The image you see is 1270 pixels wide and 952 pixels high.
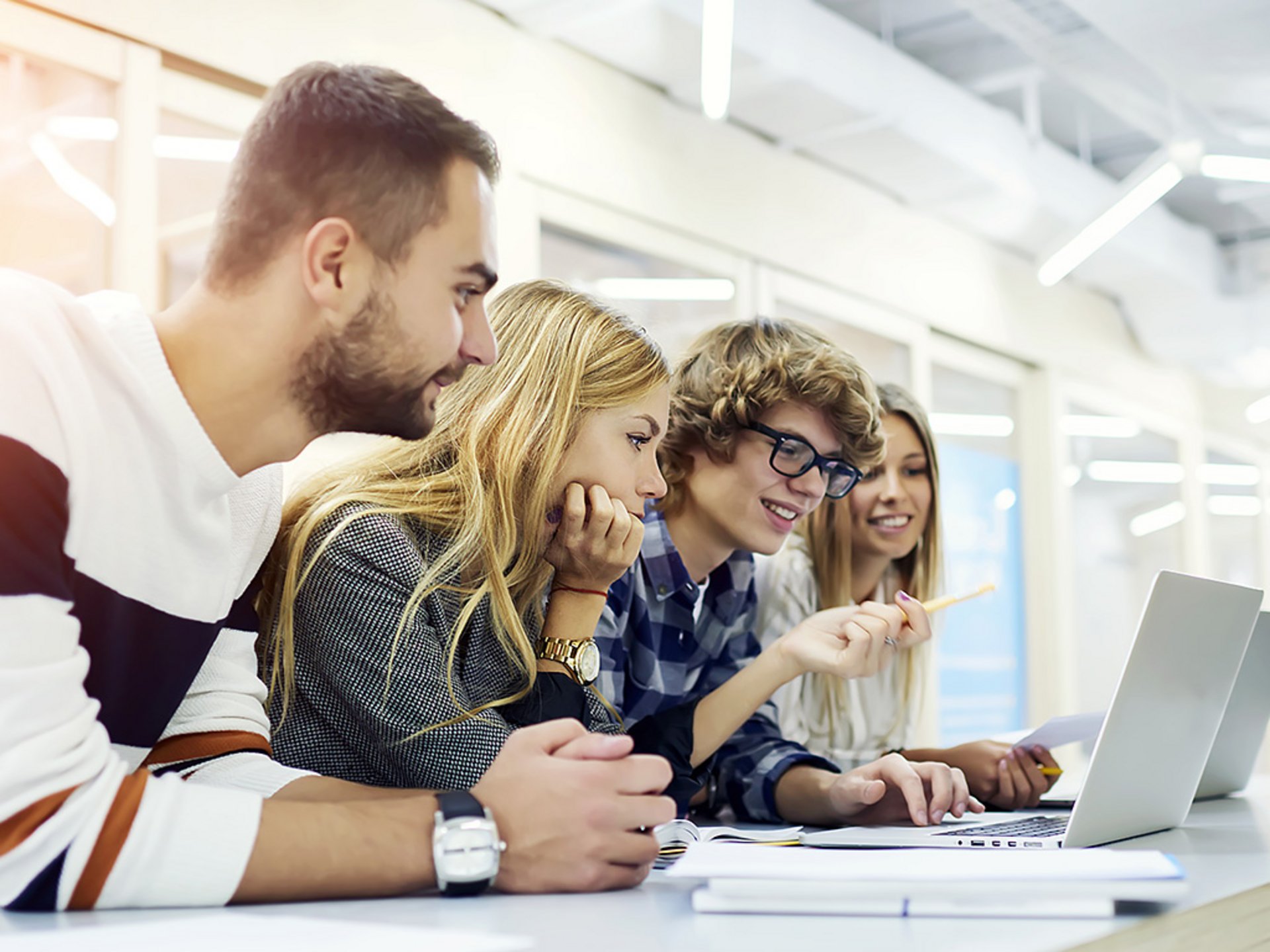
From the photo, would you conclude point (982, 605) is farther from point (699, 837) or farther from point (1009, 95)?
point (699, 837)

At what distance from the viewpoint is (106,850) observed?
785 mm

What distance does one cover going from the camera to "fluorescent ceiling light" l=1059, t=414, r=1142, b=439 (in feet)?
22.0

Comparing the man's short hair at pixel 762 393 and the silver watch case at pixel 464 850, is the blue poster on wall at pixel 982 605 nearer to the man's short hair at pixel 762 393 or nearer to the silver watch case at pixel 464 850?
the man's short hair at pixel 762 393

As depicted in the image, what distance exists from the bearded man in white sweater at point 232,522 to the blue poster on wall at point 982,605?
4.71 metres

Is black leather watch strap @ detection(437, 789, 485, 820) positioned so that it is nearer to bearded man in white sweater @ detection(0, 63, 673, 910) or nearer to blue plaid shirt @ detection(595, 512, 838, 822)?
bearded man in white sweater @ detection(0, 63, 673, 910)

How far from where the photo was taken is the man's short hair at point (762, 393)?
1932mm

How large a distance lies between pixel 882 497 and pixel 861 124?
2.40 metres

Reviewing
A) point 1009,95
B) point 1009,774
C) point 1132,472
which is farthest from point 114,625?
point 1132,472

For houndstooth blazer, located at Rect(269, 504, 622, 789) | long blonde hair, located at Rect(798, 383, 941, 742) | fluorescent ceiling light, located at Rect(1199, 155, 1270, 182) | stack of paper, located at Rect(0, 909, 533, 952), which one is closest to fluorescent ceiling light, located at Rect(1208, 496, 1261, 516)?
fluorescent ceiling light, located at Rect(1199, 155, 1270, 182)

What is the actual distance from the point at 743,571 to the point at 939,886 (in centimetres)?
126

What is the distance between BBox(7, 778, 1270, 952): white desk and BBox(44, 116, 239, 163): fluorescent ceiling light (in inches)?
85.2

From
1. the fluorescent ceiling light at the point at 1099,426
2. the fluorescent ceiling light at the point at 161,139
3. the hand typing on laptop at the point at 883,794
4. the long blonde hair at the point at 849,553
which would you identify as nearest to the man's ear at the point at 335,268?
the hand typing on laptop at the point at 883,794

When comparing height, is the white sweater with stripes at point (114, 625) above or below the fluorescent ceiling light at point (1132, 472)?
below

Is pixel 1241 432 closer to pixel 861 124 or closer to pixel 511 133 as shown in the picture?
pixel 861 124
